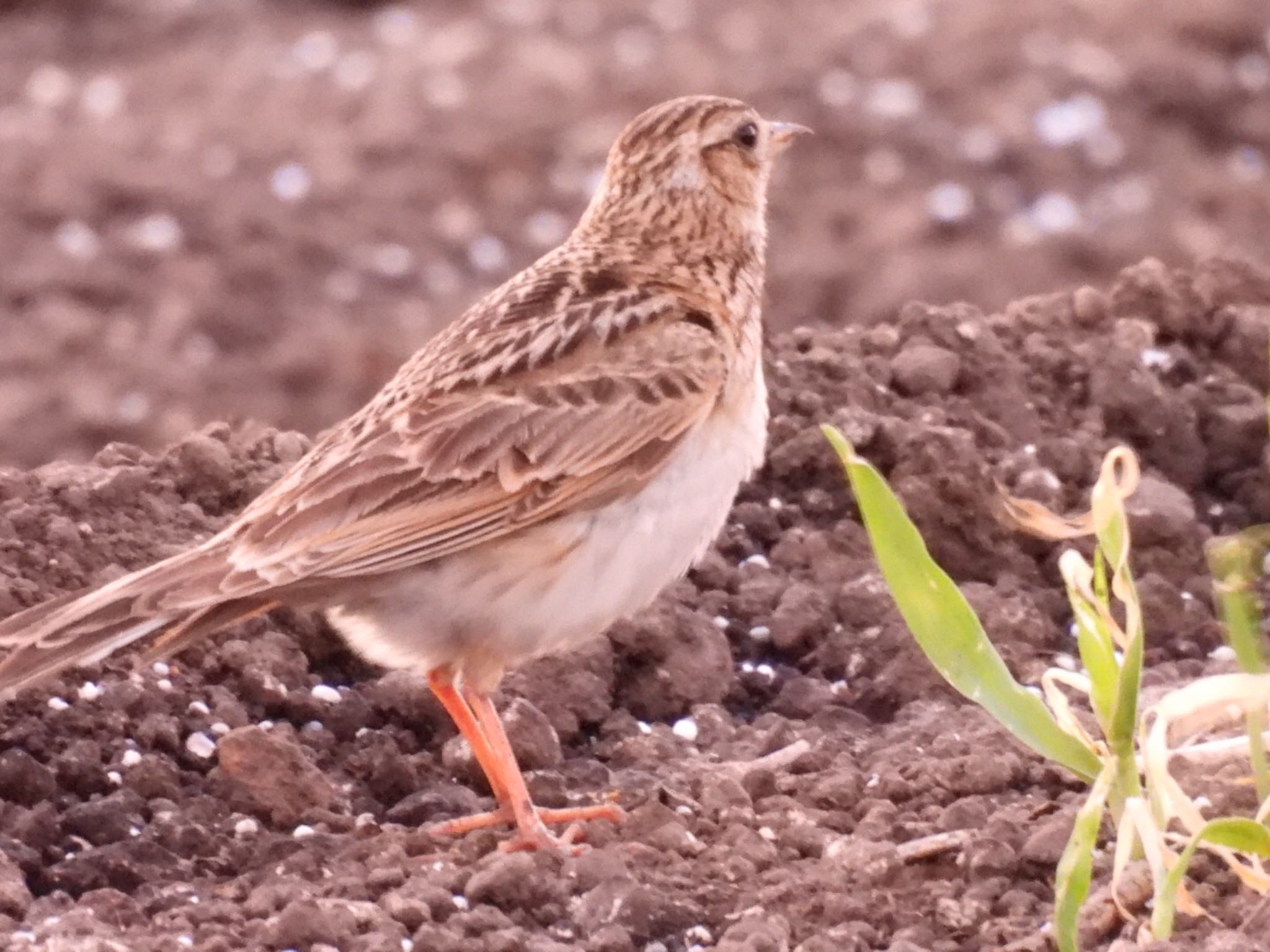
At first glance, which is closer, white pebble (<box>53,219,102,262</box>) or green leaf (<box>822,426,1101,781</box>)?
green leaf (<box>822,426,1101,781</box>)

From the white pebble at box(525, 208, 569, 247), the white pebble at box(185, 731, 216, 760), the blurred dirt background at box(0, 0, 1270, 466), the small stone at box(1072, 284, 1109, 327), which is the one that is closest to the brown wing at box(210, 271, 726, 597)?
the white pebble at box(185, 731, 216, 760)

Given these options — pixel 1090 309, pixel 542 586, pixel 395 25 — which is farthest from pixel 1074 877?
pixel 395 25

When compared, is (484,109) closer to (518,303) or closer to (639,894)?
(518,303)

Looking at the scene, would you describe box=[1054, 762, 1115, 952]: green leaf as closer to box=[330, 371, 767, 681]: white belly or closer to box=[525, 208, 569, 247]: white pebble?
box=[330, 371, 767, 681]: white belly

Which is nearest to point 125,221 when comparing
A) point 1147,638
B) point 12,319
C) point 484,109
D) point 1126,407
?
point 12,319

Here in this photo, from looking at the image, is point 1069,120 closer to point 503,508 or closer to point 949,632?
point 503,508

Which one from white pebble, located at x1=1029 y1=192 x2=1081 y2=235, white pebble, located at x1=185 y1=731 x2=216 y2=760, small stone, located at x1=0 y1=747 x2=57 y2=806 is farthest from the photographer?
white pebble, located at x1=1029 y1=192 x2=1081 y2=235

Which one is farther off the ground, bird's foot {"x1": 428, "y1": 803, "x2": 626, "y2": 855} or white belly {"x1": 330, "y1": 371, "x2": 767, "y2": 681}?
white belly {"x1": 330, "y1": 371, "x2": 767, "y2": 681}

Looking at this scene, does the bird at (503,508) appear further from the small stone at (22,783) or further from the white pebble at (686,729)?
the white pebble at (686,729)
